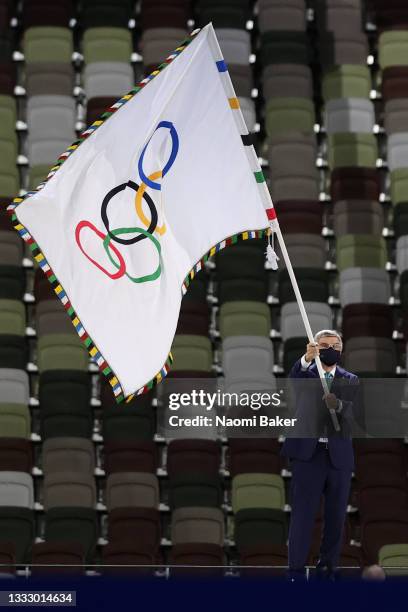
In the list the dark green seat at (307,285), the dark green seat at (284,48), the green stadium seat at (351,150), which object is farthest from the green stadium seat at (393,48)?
the dark green seat at (307,285)

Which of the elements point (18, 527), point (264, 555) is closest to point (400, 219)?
point (264, 555)

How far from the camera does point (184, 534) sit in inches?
408

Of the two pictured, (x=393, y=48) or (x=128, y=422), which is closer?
(x=128, y=422)

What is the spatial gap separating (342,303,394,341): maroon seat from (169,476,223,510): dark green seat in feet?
5.79

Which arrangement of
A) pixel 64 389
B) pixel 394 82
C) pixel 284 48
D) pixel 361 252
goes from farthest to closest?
1. pixel 284 48
2. pixel 394 82
3. pixel 361 252
4. pixel 64 389

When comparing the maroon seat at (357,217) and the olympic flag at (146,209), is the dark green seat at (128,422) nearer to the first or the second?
the maroon seat at (357,217)

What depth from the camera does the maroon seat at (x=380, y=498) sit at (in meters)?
10.3

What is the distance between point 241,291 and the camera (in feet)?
39.5

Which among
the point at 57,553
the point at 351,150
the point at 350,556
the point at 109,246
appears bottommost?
the point at 350,556

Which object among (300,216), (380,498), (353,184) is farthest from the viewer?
(353,184)

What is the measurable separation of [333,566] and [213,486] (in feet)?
14.0

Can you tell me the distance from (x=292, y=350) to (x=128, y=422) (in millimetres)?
1384

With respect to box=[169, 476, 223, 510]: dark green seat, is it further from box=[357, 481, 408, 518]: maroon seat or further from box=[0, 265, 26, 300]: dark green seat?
box=[0, 265, 26, 300]: dark green seat

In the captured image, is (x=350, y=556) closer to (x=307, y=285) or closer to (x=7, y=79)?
(x=307, y=285)
